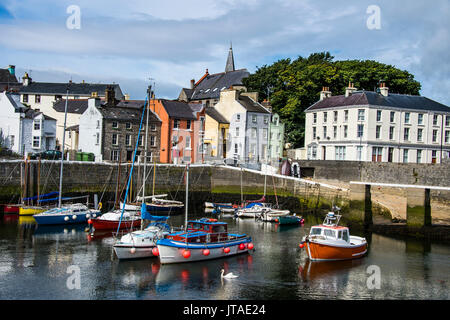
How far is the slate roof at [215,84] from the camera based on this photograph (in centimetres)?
7706

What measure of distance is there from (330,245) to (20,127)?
129 ft

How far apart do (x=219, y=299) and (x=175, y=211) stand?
24890mm

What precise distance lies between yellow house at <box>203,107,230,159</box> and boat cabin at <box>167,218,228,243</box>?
3215 centimetres

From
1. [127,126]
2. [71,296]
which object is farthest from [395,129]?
[71,296]

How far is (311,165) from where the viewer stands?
5275 cm

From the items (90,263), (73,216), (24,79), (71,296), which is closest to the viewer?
(71,296)

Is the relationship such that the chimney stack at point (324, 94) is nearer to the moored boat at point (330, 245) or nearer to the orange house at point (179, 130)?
the orange house at point (179, 130)

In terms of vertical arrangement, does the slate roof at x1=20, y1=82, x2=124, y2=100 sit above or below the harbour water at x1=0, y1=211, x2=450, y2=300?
above

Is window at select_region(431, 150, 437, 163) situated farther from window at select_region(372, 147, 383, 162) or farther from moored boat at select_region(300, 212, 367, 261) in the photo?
moored boat at select_region(300, 212, 367, 261)

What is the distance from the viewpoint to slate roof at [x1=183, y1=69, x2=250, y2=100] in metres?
77.1

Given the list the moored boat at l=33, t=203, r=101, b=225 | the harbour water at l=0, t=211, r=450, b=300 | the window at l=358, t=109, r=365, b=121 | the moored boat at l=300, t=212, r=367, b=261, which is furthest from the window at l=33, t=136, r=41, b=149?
the moored boat at l=300, t=212, r=367, b=261

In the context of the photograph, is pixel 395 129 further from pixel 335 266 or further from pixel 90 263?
pixel 90 263

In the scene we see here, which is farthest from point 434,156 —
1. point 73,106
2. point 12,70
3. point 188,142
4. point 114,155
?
point 12,70

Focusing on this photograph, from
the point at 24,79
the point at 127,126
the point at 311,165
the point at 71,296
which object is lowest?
the point at 71,296
